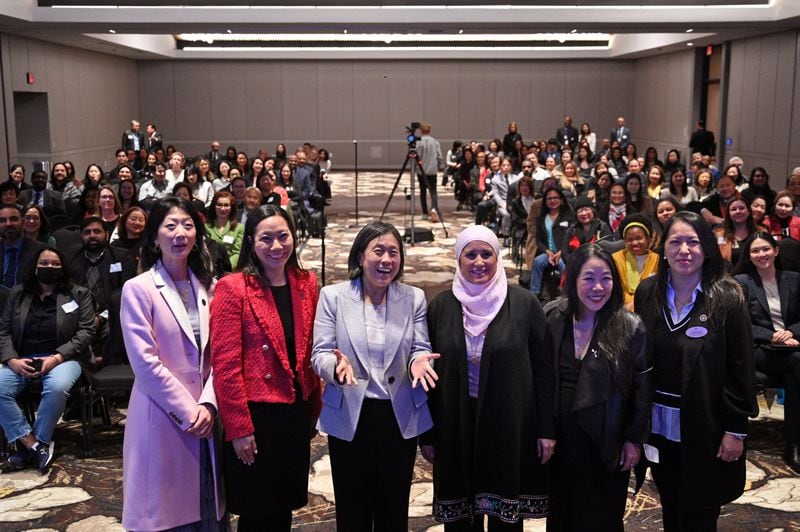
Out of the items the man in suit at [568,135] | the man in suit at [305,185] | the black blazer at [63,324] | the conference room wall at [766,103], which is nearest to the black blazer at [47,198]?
the man in suit at [305,185]

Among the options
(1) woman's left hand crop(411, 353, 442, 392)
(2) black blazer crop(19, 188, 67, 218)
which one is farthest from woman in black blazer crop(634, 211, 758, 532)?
(2) black blazer crop(19, 188, 67, 218)

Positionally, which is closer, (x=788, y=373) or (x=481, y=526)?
(x=481, y=526)

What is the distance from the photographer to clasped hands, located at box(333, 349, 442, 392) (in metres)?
2.88

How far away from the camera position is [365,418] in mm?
3039

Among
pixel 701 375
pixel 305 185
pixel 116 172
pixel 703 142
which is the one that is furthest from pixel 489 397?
pixel 703 142

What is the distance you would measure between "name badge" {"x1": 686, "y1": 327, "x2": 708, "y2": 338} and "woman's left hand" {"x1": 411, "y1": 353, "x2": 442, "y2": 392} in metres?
0.99

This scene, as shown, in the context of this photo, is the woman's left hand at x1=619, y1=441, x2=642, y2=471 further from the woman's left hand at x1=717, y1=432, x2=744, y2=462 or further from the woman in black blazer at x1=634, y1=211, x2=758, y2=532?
the woman's left hand at x1=717, y1=432, x2=744, y2=462

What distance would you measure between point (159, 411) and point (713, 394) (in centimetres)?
206

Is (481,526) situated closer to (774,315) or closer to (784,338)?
(784,338)

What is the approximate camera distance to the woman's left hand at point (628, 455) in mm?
3082

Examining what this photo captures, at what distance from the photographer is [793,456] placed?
4871 mm

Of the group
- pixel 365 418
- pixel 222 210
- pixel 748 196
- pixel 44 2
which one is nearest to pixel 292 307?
pixel 365 418

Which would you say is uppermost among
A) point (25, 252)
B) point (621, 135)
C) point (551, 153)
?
point (621, 135)

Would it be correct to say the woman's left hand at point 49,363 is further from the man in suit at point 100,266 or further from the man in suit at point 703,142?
the man in suit at point 703,142
